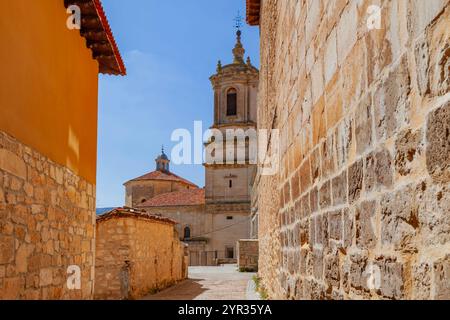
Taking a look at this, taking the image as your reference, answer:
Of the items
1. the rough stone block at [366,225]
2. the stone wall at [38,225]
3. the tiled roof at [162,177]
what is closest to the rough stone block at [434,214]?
the rough stone block at [366,225]

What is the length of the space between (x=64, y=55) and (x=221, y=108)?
3709cm

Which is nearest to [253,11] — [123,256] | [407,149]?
[123,256]

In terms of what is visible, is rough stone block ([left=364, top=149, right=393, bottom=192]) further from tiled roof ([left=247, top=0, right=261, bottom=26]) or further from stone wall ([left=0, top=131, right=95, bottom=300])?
tiled roof ([left=247, top=0, right=261, bottom=26])

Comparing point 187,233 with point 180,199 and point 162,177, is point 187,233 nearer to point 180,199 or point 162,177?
point 180,199

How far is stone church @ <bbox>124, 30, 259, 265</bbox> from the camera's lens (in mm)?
42750

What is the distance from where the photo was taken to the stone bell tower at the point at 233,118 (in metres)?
42.6

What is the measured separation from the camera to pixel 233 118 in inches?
1697

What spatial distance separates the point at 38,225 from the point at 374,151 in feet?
12.3

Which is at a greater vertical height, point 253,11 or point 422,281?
point 253,11

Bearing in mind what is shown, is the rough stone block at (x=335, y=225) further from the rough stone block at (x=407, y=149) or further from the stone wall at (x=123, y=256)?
the stone wall at (x=123, y=256)

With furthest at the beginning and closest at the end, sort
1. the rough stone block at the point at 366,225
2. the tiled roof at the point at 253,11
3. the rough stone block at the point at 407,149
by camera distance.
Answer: the tiled roof at the point at 253,11
the rough stone block at the point at 366,225
the rough stone block at the point at 407,149

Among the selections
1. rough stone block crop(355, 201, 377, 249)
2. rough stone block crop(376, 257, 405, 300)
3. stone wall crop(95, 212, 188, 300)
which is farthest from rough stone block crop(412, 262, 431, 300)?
stone wall crop(95, 212, 188, 300)

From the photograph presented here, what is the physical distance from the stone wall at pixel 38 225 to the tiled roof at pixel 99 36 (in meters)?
1.93
